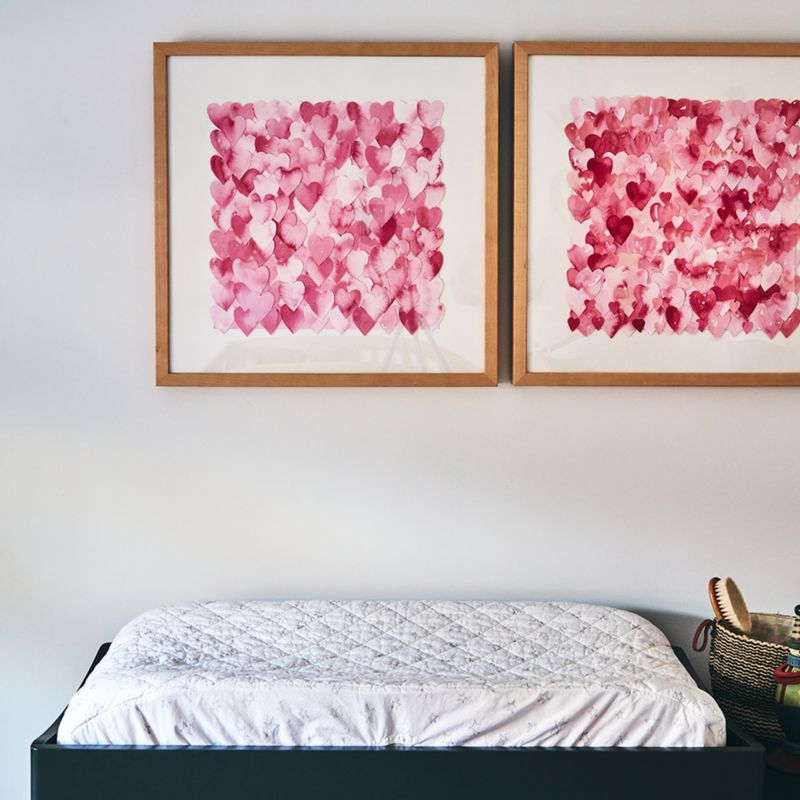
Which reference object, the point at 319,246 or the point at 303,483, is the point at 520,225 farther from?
the point at 303,483

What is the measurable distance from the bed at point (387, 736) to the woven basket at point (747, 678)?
0.24 metres

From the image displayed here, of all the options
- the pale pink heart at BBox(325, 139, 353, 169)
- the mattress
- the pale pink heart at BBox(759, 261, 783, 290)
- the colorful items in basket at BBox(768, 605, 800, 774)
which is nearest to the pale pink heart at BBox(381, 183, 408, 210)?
the pale pink heart at BBox(325, 139, 353, 169)

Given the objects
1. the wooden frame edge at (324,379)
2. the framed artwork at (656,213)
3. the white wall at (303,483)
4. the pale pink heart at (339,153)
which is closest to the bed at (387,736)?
the white wall at (303,483)

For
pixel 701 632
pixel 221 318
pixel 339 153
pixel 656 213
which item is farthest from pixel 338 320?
pixel 701 632

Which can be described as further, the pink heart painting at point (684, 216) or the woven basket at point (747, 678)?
the pink heart painting at point (684, 216)

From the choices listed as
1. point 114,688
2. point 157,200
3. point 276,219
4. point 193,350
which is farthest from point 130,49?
point 114,688

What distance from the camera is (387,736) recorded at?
1591 mm

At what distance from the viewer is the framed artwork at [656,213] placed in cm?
207

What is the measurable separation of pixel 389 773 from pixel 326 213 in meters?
1.22

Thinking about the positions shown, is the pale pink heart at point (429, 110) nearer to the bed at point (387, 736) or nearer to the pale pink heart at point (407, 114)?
the pale pink heart at point (407, 114)

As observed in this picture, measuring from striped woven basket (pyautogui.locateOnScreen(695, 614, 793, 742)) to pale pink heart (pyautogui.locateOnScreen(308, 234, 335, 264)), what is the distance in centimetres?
122

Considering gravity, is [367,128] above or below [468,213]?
above

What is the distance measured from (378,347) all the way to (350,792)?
98cm

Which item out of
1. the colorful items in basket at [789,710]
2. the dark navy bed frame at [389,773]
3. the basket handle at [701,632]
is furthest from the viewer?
the basket handle at [701,632]
